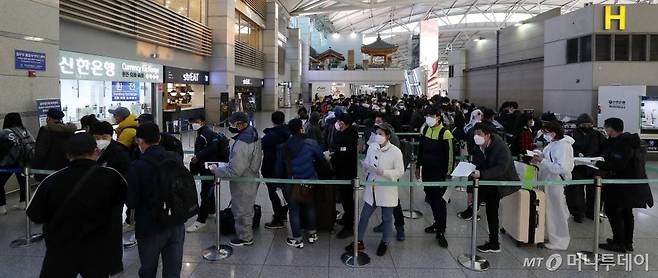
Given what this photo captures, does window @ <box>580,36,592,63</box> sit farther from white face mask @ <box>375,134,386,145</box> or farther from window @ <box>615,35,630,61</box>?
white face mask @ <box>375,134,386,145</box>

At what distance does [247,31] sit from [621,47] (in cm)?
1899

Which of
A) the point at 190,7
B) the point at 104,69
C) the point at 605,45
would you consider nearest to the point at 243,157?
the point at 104,69

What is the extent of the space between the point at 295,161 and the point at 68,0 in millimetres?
7552

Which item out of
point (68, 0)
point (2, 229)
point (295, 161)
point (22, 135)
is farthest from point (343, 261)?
point (68, 0)

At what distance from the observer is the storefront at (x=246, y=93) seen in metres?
23.4

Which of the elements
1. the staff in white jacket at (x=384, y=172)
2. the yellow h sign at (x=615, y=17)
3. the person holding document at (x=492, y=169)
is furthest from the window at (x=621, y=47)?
the staff in white jacket at (x=384, y=172)

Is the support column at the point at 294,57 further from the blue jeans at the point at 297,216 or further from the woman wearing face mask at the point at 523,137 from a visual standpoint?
the blue jeans at the point at 297,216

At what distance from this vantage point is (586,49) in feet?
43.9

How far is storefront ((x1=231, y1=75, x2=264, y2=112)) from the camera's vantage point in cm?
2335

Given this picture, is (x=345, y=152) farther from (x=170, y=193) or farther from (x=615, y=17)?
(x=615, y=17)

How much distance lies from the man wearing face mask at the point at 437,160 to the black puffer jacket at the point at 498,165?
1.71 ft

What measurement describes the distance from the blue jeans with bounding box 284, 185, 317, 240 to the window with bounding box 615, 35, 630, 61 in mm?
11472

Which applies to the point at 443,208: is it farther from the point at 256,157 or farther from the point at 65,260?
the point at 65,260

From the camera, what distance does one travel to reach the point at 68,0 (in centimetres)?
995
